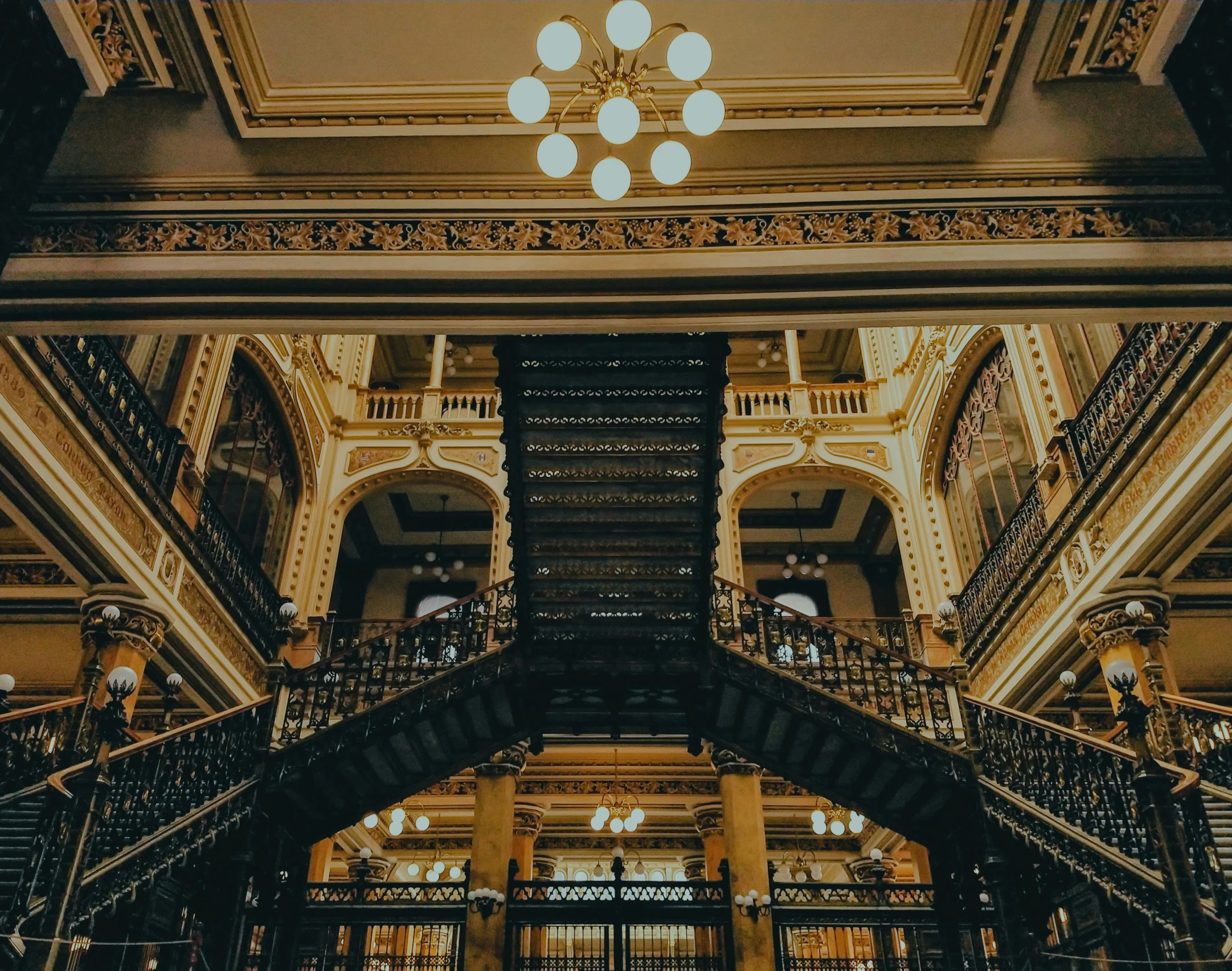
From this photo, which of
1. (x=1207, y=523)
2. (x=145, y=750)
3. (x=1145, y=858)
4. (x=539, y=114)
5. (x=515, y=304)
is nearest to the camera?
(x=539, y=114)

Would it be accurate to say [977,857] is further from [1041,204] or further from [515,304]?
[515,304]

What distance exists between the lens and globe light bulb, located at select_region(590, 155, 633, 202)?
13.9 ft

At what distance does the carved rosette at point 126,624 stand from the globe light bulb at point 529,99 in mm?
6165

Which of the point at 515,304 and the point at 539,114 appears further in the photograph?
the point at 515,304

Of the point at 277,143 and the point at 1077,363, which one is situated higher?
the point at 1077,363

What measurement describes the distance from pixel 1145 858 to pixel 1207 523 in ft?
8.69

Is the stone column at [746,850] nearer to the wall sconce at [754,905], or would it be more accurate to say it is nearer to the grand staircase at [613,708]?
the wall sconce at [754,905]

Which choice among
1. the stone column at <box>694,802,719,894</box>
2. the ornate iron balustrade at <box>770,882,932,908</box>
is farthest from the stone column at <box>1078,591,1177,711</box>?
the stone column at <box>694,802,719,894</box>

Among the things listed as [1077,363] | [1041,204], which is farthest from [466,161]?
[1077,363]

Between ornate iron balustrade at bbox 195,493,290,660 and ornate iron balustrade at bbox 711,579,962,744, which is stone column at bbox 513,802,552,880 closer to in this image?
ornate iron balustrade at bbox 195,493,290,660

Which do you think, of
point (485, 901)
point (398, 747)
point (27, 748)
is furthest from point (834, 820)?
point (27, 748)

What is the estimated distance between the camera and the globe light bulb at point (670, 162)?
4.20 meters

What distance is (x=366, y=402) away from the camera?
49.3ft

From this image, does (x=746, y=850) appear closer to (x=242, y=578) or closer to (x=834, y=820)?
(x=834, y=820)
